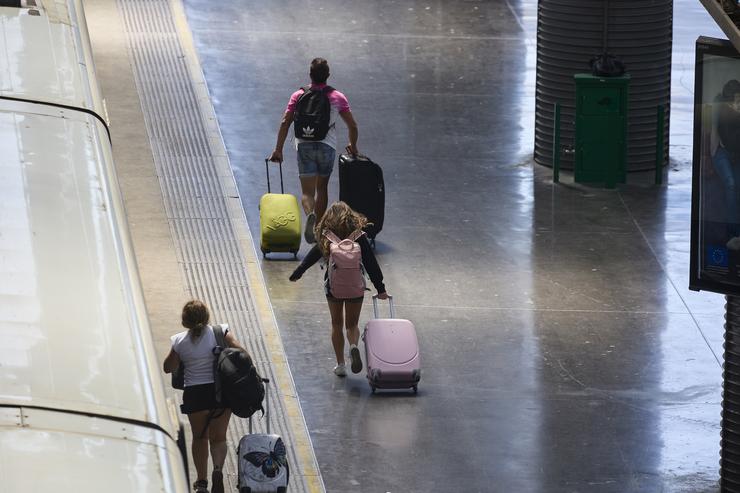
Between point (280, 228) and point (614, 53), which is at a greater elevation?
point (614, 53)

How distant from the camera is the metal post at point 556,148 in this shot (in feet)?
54.1

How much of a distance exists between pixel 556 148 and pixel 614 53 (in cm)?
136

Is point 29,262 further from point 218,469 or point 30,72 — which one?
point 218,469

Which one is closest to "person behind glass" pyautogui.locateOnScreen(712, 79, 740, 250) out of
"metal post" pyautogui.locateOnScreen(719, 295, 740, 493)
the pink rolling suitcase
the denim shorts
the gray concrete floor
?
"metal post" pyautogui.locateOnScreen(719, 295, 740, 493)

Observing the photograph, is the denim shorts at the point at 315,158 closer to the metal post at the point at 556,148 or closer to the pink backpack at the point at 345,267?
the pink backpack at the point at 345,267

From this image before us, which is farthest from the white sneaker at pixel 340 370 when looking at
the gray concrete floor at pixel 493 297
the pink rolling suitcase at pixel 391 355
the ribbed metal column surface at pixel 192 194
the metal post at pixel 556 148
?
the metal post at pixel 556 148

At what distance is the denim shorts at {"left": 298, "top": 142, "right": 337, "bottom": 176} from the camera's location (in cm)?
1409

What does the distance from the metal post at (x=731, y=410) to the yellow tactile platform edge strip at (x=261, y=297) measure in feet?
8.93

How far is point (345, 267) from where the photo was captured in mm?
11062

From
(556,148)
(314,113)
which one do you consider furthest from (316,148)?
(556,148)

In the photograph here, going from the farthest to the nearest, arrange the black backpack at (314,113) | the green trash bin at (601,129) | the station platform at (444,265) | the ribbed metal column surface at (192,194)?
the green trash bin at (601,129)
the black backpack at (314,113)
the ribbed metal column surface at (192,194)
the station platform at (444,265)

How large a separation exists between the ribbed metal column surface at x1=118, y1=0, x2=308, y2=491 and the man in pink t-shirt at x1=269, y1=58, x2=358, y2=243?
0.83 meters

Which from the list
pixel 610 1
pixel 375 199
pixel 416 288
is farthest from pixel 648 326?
pixel 610 1

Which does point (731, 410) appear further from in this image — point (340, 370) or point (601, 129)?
point (601, 129)
